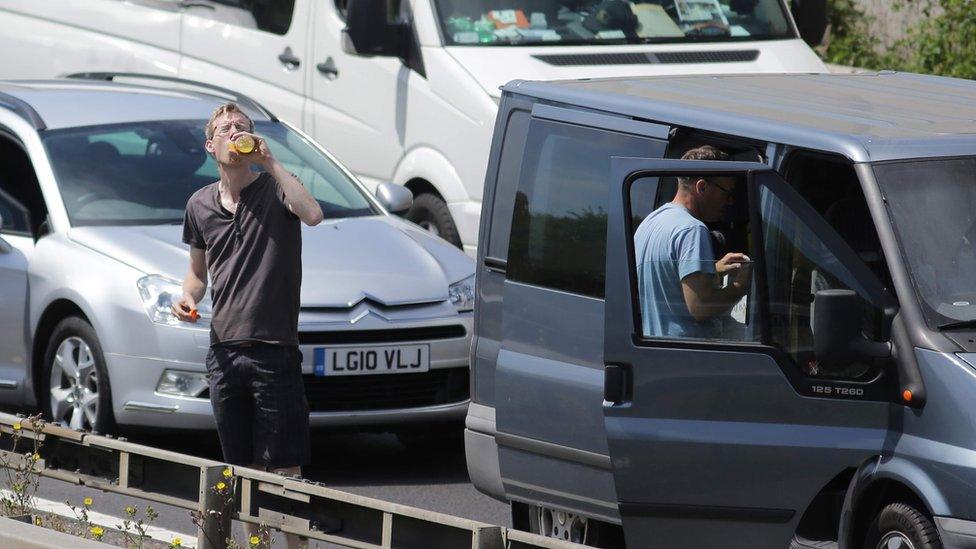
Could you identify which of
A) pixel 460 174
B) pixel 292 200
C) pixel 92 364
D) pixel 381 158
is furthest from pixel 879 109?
pixel 381 158

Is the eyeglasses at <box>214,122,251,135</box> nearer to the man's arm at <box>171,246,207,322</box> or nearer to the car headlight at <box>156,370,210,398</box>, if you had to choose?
the man's arm at <box>171,246,207,322</box>

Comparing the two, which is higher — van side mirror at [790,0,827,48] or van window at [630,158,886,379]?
van side mirror at [790,0,827,48]

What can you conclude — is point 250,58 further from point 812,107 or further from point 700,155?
point 700,155

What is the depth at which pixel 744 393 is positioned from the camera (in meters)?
5.22

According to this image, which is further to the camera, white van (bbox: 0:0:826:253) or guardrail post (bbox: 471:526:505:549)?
white van (bbox: 0:0:826:253)

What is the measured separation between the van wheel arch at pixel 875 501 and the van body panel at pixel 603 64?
5707 millimetres

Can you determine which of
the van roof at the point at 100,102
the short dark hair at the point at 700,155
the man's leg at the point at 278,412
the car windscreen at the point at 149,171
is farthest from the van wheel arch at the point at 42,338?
the short dark hair at the point at 700,155

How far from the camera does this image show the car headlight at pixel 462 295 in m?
8.38

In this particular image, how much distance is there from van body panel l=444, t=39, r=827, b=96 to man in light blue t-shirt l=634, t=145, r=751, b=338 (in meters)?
5.10

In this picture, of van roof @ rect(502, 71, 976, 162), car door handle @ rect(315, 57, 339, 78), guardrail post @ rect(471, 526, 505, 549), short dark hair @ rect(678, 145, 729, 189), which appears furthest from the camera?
car door handle @ rect(315, 57, 339, 78)

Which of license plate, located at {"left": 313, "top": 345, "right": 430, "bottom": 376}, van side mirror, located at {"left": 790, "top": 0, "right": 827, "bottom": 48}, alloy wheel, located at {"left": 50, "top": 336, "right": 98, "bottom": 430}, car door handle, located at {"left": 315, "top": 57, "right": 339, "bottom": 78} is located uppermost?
van side mirror, located at {"left": 790, "top": 0, "right": 827, "bottom": 48}

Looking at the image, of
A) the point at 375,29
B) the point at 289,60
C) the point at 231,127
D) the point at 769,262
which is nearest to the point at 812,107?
the point at 769,262

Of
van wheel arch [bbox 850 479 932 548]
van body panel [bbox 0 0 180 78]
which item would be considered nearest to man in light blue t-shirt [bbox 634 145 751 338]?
van wheel arch [bbox 850 479 932 548]

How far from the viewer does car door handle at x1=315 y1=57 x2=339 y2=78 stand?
11.9m
